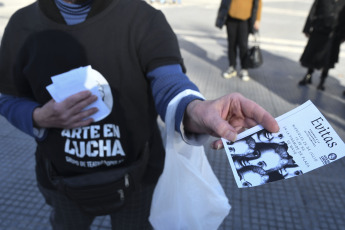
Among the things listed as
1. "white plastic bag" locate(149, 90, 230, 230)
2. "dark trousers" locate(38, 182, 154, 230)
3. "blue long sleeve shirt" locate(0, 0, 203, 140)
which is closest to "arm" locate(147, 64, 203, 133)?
"blue long sleeve shirt" locate(0, 0, 203, 140)

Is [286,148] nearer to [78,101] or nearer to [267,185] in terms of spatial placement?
[78,101]

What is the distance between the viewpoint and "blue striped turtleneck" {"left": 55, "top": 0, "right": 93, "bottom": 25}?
1034 millimetres

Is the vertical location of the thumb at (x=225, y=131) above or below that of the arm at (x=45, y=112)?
above

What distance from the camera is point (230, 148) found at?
872mm

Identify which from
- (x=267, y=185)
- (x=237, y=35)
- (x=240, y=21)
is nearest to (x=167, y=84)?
(x=267, y=185)

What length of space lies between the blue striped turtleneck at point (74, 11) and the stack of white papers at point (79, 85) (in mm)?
174

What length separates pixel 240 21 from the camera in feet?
14.6

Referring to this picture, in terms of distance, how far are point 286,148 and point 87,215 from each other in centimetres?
93

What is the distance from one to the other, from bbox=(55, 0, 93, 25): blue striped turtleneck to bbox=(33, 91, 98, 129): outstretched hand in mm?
263

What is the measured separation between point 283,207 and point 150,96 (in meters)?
1.73

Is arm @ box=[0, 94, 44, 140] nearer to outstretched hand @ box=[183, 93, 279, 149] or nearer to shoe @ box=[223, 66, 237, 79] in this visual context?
outstretched hand @ box=[183, 93, 279, 149]

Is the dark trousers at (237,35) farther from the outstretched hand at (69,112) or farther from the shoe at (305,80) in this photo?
the outstretched hand at (69,112)

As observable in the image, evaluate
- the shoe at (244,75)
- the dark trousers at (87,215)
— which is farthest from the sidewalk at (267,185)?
the dark trousers at (87,215)

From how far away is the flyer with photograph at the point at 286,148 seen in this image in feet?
2.63
